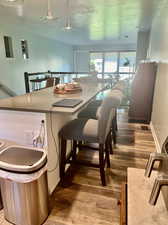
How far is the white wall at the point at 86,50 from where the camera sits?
9.95 metres

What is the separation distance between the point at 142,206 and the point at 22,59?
5441 millimetres

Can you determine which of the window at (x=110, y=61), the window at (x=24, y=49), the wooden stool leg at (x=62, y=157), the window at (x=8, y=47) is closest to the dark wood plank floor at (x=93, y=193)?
the wooden stool leg at (x=62, y=157)

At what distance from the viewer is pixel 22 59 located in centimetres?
540

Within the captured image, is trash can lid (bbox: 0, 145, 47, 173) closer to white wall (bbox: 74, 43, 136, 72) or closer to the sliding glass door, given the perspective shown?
the sliding glass door

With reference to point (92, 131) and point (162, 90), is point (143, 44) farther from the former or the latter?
point (92, 131)

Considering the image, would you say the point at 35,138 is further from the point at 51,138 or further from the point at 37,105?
the point at 37,105

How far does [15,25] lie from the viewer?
4930mm

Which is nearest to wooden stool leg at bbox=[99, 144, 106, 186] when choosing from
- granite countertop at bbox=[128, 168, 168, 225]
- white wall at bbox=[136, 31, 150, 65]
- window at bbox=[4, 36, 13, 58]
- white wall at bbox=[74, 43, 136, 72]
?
granite countertop at bbox=[128, 168, 168, 225]

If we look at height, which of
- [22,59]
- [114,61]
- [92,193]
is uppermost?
[114,61]

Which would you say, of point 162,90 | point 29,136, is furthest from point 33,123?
point 162,90

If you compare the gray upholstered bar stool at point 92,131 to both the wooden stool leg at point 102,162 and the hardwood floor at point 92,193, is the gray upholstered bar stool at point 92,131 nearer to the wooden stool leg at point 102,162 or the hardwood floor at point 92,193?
the wooden stool leg at point 102,162

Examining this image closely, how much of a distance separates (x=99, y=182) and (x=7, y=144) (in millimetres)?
1095

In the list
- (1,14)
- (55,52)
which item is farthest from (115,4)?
(55,52)

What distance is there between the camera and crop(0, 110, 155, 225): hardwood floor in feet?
4.90
